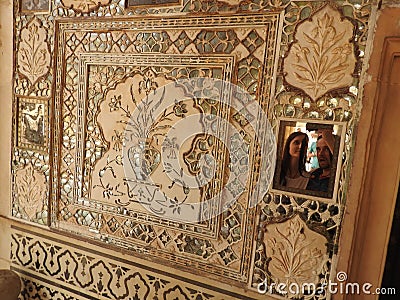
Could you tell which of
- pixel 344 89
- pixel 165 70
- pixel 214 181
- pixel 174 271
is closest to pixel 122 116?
pixel 165 70

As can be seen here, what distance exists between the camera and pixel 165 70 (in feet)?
3.24

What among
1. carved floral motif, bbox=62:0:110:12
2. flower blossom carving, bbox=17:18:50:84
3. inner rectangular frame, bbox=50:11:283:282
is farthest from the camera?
flower blossom carving, bbox=17:18:50:84

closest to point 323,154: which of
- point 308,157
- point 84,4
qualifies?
point 308,157

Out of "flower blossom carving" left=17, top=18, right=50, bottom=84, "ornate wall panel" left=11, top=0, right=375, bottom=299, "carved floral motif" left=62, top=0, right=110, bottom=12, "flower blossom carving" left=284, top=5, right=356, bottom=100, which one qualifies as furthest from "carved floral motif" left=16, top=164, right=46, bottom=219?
"flower blossom carving" left=284, top=5, right=356, bottom=100

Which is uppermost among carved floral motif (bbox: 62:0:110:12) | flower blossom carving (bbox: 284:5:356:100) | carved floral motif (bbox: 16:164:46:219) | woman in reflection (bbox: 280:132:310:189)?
carved floral motif (bbox: 62:0:110:12)

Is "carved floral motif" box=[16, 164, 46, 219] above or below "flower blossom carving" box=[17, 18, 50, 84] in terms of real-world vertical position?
below

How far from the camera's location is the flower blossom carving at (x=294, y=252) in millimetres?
824

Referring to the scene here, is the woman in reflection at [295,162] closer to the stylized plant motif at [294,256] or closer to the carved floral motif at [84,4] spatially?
the stylized plant motif at [294,256]

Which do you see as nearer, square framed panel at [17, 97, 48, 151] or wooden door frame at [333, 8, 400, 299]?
wooden door frame at [333, 8, 400, 299]

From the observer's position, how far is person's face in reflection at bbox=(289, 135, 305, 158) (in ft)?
2.72

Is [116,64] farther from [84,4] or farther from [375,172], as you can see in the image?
[375,172]

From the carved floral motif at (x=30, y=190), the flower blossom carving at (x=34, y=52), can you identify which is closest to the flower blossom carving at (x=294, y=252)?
the carved floral motif at (x=30, y=190)

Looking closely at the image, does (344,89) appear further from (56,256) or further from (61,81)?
(56,256)

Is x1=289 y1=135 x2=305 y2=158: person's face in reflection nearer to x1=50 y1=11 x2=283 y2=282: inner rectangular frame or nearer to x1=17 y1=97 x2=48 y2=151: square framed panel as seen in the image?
x1=50 y1=11 x2=283 y2=282: inner rectangular frame
